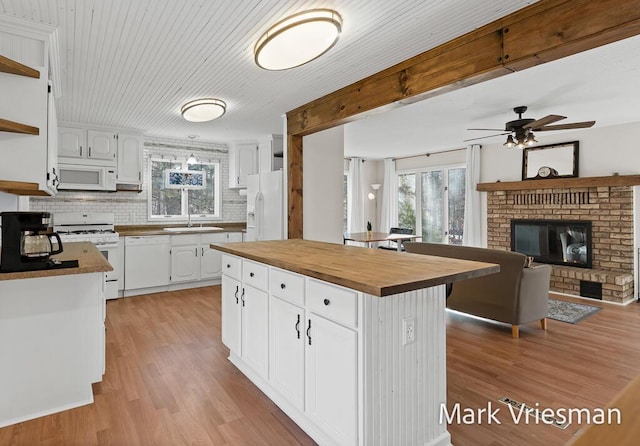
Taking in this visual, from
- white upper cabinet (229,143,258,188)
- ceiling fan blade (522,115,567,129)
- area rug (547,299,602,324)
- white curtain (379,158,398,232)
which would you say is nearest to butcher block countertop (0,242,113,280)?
white upper cabinet (229,143,258,188)

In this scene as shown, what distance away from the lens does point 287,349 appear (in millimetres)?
2168

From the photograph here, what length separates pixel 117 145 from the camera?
5289 millimetres

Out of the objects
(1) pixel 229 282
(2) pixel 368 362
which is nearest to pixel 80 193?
(1) pixel 229 282

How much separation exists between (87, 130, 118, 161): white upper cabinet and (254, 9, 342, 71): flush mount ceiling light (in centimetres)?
382

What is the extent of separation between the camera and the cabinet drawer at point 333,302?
165 centimetres

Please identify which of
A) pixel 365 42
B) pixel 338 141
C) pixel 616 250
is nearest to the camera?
pixel 365 42

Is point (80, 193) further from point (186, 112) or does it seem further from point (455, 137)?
point (455, 137)

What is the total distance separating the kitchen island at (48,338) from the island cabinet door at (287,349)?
1.10 meters

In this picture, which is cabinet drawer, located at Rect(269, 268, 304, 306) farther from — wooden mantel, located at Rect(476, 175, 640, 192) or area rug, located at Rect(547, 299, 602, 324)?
wooden mantel, located at Rect(476, 175, 640, 192)

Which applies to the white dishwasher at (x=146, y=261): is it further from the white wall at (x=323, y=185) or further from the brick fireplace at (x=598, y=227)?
the brick fireplace at (x=598, y=227)

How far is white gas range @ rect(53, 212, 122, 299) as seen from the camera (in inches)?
188

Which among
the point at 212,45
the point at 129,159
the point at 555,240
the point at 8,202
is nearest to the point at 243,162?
the point at 129,159

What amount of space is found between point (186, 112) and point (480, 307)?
3.71 meters

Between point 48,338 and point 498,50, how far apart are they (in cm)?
330
